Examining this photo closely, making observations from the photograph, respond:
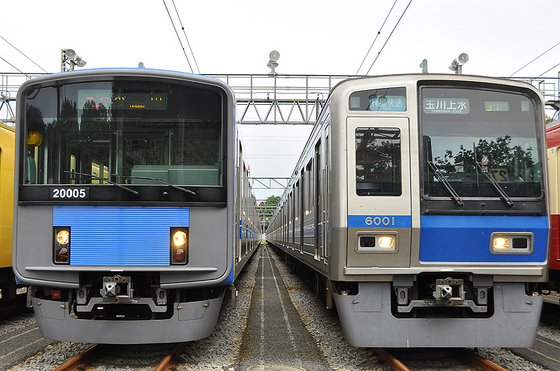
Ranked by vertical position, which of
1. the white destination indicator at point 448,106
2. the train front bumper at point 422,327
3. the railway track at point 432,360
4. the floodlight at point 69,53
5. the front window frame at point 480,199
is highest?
the floodlight at point 69,53

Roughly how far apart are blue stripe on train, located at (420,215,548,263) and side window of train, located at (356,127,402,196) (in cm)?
48

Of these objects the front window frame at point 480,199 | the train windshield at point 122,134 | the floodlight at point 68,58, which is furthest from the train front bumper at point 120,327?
the floodlight at point 68,58

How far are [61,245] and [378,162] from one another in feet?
10.4

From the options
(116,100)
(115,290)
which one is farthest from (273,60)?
(115,290)

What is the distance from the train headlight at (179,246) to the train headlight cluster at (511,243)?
2949mm

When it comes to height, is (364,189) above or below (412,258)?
above

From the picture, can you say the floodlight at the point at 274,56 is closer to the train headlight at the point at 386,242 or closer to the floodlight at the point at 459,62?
the floodlight at the point at 459,62

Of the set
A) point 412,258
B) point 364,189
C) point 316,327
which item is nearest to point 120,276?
point 364,189

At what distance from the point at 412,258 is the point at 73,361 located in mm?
3378

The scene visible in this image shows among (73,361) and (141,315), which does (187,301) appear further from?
(73,361)

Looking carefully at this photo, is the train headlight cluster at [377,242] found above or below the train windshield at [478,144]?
below

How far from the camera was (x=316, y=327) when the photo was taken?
7535mm

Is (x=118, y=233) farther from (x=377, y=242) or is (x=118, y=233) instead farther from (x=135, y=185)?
(x=377, y=242)

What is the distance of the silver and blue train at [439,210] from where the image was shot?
5082mm
